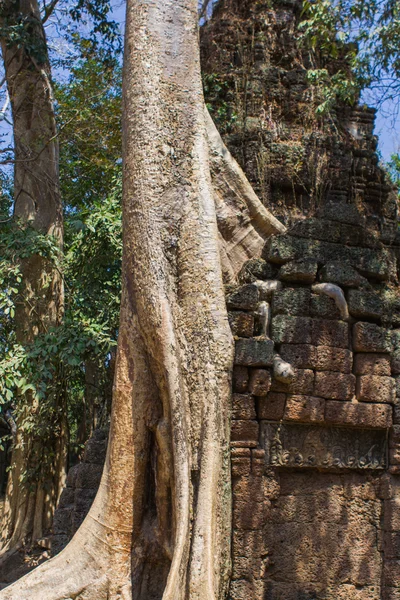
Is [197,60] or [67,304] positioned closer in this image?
[197,60]

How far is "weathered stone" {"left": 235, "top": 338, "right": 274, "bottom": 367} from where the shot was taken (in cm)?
403

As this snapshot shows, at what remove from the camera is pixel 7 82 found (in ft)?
27.1

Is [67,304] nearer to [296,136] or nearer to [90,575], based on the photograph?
[296,136]

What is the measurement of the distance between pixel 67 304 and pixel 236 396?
170 inches

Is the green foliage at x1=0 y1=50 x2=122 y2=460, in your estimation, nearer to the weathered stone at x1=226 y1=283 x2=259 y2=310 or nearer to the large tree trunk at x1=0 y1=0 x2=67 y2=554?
the large tree trunk at x1=0 y1=0 x2=67 y2=554

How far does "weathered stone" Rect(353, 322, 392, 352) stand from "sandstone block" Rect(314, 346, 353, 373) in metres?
0.09

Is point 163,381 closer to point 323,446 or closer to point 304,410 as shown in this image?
point 304,410

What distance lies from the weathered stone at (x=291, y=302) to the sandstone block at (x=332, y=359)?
0.85ft

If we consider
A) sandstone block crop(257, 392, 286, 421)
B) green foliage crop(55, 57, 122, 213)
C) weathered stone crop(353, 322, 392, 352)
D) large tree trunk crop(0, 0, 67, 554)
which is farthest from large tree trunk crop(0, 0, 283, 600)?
green foliage crop(55, 57, 122, 213)

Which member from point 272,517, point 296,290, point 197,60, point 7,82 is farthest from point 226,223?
point 7,82

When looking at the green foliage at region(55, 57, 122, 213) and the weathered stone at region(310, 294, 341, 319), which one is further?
the green foliage at region(55, 57, 122, 213)

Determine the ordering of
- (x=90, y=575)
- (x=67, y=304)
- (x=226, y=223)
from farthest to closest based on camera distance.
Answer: (x=67, y=304)
(x=226, y=223)
(x=90, y=575)

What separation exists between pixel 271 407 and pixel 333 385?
1.32ft

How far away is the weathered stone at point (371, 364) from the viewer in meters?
4.23
